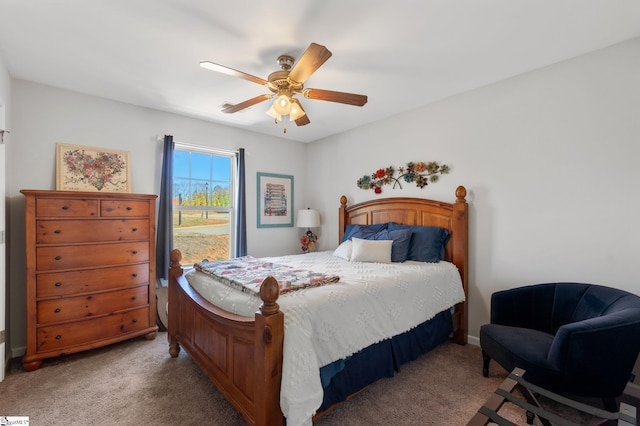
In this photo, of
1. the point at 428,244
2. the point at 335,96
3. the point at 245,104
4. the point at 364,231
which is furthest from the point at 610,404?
the point at 245,104

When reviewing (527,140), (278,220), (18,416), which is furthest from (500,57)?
→ (18,416)

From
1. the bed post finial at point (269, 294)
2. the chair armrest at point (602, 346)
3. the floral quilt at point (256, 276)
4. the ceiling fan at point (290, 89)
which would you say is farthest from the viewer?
the ceiling fan at point (290, 89)

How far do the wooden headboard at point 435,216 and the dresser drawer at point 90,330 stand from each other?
8.95ft

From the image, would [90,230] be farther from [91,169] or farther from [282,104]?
[282,104]

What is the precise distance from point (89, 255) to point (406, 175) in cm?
343

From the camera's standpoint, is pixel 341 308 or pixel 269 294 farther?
pixel 341 308

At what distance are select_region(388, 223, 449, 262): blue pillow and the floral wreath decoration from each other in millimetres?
603

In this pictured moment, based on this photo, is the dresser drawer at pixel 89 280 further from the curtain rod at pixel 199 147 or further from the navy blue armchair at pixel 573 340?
the navy blue armchair at pixel 573 340

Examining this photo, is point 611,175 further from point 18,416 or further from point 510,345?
point 18,416

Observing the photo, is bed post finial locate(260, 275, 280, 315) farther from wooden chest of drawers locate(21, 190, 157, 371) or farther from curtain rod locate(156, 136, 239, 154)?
curtain rod locate(156, 136, 239, 154)

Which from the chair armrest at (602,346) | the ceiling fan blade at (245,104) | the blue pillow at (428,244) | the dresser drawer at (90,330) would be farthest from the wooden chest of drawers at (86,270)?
the chair armrest at (602,346)

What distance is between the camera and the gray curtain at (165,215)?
3.37 metres

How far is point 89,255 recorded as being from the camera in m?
2.68

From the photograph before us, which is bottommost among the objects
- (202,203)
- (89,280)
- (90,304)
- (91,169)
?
(90,304)
